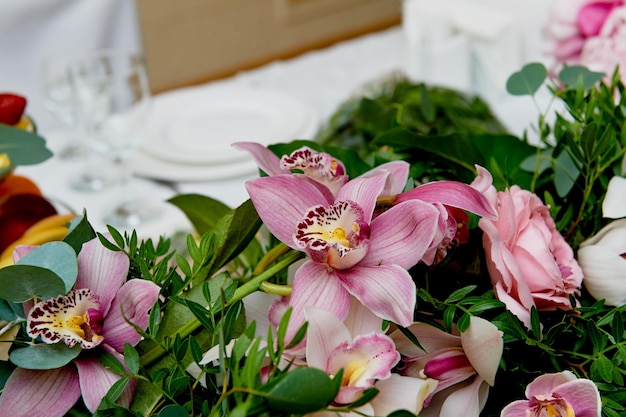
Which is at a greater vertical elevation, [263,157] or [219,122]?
[263,157]

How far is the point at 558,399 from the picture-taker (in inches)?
13.8

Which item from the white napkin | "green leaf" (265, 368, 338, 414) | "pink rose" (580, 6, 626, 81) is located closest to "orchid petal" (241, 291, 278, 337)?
"green leaf" (265, 368, 338, 414)

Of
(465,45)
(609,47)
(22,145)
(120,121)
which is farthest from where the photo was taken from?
(465,45)

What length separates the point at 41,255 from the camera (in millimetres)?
353

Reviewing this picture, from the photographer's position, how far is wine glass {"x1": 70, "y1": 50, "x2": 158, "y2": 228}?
99cm

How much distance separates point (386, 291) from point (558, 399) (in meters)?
0.10

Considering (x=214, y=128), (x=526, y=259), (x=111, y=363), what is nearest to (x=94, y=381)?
(x=111, y=363)

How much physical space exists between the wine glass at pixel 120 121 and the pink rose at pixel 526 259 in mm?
656

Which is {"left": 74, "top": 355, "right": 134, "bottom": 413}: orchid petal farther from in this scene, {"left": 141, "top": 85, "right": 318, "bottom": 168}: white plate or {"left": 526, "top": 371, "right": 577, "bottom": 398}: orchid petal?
{"left": 141, "top": 85, "right": 318, "bottom": 168}: white plate

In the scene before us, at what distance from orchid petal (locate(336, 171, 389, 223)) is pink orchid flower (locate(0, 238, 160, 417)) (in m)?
0.10

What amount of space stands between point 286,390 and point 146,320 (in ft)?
0.35

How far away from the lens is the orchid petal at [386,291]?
32 cm

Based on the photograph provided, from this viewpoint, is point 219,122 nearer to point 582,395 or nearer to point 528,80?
point 528,80

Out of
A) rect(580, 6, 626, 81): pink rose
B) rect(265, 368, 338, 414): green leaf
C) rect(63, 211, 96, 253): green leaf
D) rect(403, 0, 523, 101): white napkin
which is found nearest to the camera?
rect(265, 368, 338, 414): green leaf
